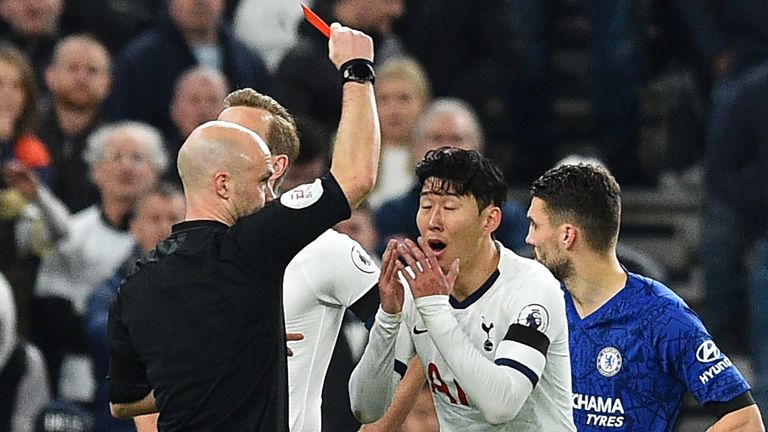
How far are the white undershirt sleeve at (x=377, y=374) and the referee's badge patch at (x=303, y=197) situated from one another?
64 centimetres

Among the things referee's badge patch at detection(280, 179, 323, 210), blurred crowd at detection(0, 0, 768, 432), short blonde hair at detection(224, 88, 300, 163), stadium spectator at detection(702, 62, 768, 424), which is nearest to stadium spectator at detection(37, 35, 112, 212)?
blurred crowd at detection(0, 0, 768, 432)

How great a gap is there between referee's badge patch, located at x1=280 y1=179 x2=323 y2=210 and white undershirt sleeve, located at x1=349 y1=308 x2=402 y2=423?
640 mm

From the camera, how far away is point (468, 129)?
8.69 metres

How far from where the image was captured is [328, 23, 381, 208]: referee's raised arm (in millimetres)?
4832

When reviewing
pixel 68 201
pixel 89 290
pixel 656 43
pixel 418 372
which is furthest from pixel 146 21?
pixel 418 372

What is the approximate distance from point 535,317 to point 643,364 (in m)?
0.56

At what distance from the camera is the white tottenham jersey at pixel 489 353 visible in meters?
5.11

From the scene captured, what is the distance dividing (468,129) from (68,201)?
2.00 m

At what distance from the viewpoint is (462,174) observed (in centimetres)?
539

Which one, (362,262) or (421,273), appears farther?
(362,262)

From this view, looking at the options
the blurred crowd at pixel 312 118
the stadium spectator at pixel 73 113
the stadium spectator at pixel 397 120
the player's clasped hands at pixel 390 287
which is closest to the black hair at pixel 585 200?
the player's clasped hands at pixel 390 287

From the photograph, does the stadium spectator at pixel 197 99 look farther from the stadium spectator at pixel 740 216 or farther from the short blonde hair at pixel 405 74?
the stadium spectator at pixel 740 216

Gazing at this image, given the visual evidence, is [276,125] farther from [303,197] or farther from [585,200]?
[585,200]

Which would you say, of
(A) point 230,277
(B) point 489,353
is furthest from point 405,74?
(A) point 230,277
